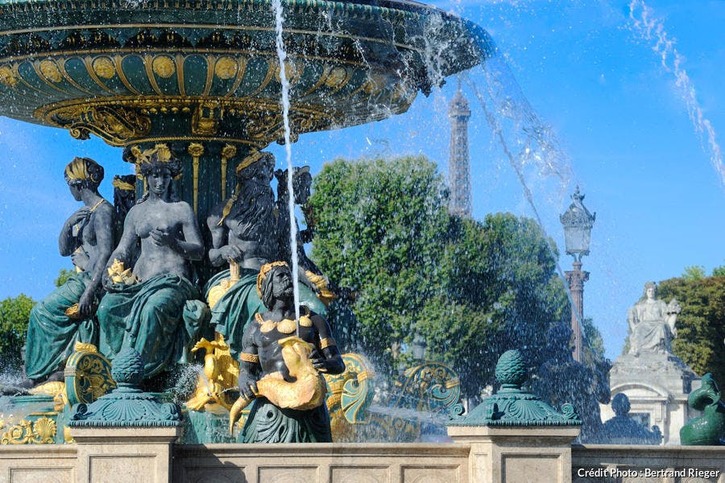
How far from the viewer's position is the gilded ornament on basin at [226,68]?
44.2 feet

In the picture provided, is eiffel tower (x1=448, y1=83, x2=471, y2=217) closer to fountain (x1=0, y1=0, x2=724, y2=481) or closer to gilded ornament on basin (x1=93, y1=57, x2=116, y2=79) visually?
fountain (x1=0, y1=0, x2=724, y2=481)

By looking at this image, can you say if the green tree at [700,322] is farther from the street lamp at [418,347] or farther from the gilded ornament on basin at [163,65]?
the gilded ornament on basin at [163,65]

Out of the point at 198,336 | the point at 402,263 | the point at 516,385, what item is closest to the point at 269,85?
the point at 198,336

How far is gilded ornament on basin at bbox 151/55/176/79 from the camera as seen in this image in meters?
13.4

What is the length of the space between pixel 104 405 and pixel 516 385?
7.58ft

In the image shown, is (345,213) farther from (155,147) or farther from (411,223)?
(155,147)

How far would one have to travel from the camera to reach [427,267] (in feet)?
113

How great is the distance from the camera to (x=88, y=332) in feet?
45.4

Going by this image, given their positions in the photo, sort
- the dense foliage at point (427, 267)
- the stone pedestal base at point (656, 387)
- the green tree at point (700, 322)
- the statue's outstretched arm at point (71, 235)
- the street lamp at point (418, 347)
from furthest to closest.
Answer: the green tree at point (700, 322) < the stone pedestal base at point (656, 387) < the dense foliage at point (427, 267) < the street lamp at point (418, 347) < the statue's outstretched arm at point (71, 235)

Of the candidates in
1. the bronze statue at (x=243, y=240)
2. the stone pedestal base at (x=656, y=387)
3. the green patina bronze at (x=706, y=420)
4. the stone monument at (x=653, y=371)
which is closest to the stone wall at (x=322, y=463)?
the green patina bronze at (x=706, y=420)

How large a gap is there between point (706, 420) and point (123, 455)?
3555mm

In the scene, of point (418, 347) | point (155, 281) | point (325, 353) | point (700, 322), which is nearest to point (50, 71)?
point (155, 281)

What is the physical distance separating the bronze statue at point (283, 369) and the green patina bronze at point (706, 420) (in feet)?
7.11

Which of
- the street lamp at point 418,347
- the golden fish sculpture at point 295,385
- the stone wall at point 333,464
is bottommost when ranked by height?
the stone wall at point 333,464
